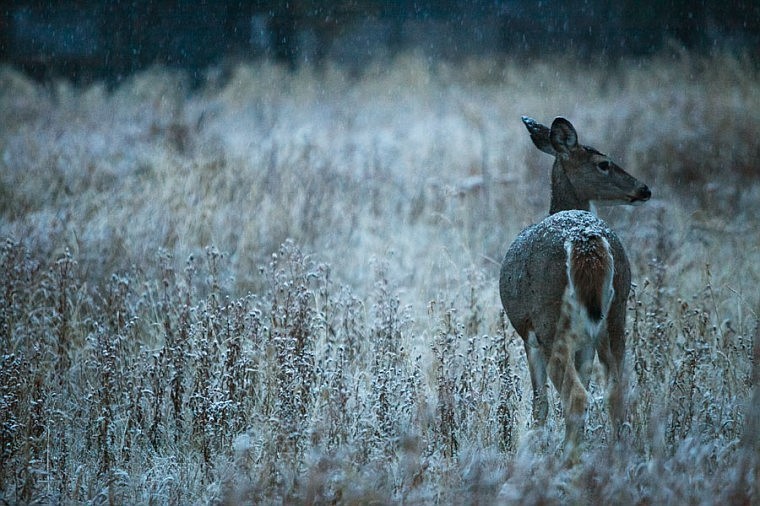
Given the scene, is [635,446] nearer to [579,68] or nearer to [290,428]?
[290,428]

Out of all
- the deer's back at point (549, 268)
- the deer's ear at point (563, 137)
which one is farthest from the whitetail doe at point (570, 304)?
the deer's ear at point (563, 137)

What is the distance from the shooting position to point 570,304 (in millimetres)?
4367

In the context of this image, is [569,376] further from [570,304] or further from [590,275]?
[590,275]

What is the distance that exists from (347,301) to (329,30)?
13.5 meters

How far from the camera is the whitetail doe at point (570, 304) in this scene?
14.3 ft

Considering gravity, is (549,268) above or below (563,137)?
below

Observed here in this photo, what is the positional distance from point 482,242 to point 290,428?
4.59 meters

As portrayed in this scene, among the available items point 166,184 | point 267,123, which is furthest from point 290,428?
point 267,123

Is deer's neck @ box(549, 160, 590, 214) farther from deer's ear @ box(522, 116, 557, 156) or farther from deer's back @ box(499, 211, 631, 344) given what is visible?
deer's back @ box(499, 211, 631, 344)

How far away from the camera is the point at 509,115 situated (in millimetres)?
13719

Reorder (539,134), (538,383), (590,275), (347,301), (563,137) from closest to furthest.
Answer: (590,275) < (538,383) < (563,137) < (539,134) < (347,301)

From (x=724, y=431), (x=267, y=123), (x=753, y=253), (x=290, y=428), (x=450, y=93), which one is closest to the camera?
(x=290, y=428)

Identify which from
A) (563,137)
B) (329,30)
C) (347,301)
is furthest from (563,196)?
(329,30)

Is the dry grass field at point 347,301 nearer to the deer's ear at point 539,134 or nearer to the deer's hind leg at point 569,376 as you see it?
the deer's hind leg at point 569,376
